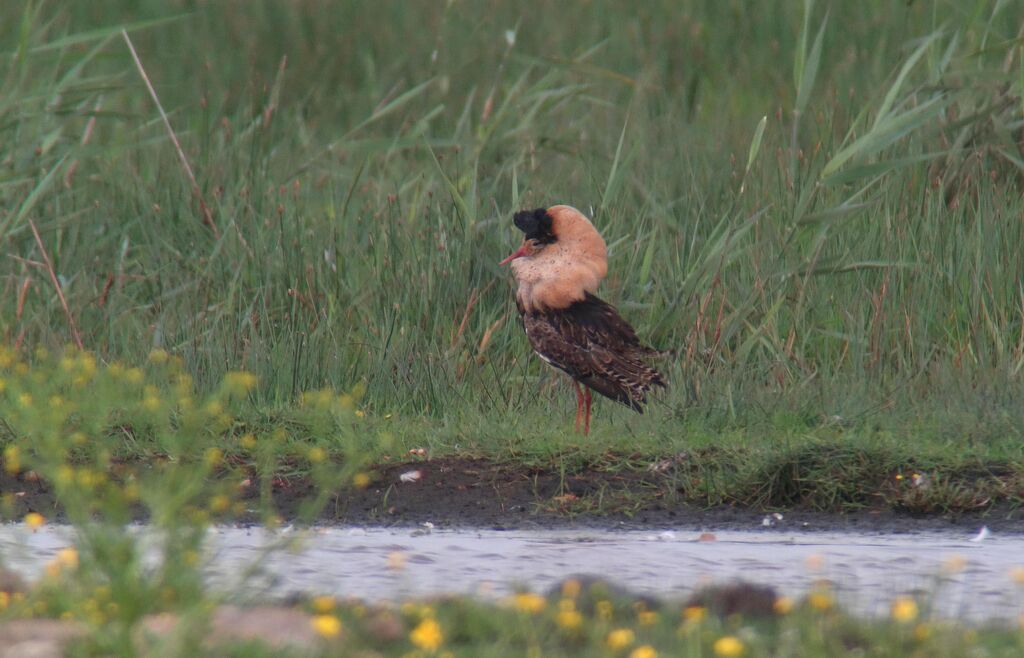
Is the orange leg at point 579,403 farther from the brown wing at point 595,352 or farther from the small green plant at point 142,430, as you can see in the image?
the small green plant at point 142,430

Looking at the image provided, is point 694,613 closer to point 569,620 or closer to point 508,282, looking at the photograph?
point 569,620

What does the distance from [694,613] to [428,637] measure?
2.27 ft

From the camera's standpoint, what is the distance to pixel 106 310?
26.9 ft

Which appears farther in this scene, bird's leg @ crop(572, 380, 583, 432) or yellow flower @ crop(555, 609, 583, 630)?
bird's leg @ crop(572, 380, 583, 432)

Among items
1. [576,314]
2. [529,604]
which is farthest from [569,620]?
[576,314]

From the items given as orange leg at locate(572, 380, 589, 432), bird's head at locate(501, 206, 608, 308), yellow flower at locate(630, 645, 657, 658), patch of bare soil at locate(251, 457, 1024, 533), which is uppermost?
yellow flower at locate(630, 645, 657, 658)

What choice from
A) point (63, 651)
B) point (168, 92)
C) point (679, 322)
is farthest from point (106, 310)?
point (63, 651)

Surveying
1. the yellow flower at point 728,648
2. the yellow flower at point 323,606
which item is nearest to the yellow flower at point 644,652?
the yellow flower at point 728,648

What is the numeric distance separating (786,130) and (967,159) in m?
1.39

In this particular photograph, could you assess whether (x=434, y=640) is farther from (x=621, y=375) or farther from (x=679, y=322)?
(x=679, y=322)

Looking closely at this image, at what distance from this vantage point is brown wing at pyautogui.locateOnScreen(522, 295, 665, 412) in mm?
6266

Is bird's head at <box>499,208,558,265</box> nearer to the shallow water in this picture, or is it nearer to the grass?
the grass

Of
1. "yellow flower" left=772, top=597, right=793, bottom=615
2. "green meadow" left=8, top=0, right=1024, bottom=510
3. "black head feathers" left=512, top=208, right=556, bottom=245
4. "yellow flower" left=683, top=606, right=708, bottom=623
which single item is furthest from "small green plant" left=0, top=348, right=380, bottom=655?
"yellow flower" left=772, top=597, right=793, bottom=615

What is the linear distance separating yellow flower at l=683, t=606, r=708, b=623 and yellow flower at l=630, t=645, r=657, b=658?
203 mm
